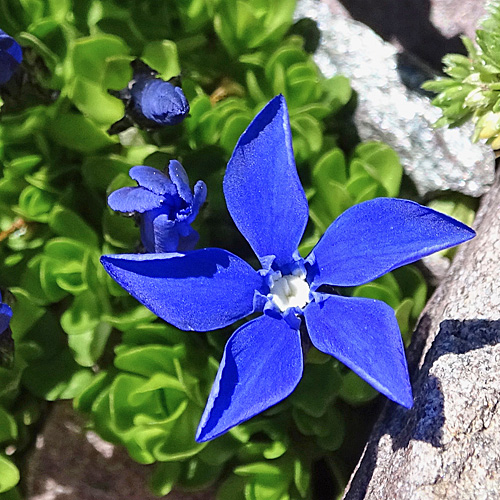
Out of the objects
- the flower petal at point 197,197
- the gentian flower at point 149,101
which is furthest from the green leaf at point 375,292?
the gentian flower at point 149,101

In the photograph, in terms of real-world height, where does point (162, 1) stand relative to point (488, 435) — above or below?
Result: above

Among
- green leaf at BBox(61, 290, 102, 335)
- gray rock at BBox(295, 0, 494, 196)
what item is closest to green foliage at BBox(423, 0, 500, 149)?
gray rock at BBox(295, 0, 494, 196)

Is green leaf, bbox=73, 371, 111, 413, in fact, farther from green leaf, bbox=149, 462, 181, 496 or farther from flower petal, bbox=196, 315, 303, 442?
flower petal, bbox=196, 315, 303, 442

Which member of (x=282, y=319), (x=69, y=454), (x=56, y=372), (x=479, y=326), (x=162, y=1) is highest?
(x=162, y=1)

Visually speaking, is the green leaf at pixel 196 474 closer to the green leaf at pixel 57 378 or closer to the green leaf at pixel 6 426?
the green leaf at pixel 57 378

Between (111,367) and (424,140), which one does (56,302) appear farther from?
(424,140)

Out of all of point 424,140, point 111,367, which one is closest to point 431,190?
point 424,140

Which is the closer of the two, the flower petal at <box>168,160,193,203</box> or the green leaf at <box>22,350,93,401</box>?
the flower petal at <box>168,160,193,203</box>
